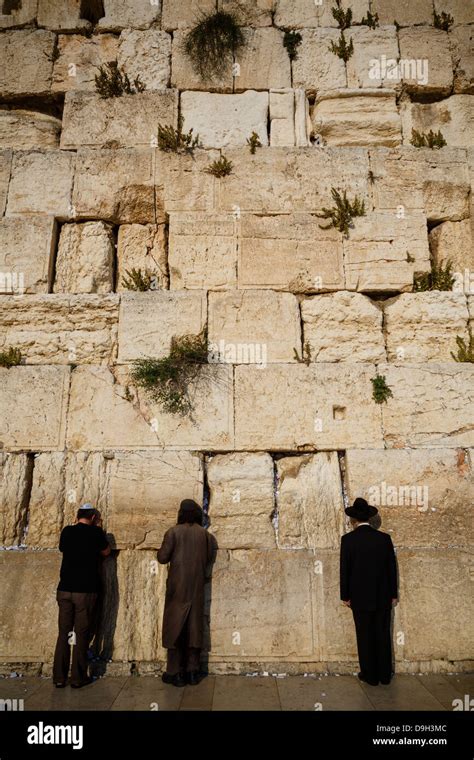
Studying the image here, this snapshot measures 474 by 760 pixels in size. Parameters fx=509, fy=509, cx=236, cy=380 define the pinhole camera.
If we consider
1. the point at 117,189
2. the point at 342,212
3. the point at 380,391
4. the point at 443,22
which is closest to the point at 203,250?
the point at 117,189

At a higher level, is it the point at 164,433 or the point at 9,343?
the point at 9,343

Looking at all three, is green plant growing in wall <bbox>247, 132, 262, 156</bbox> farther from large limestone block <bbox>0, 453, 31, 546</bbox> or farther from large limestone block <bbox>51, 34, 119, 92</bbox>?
large limestone block <bbox>0, 453, 31, 546</bbox>

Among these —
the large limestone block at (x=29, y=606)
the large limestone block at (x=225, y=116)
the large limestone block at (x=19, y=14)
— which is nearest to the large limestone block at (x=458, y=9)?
the large limestone block at (x=225, y=116)

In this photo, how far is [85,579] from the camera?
4.52m

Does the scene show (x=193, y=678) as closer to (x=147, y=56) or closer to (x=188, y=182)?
(x=188, y=182)

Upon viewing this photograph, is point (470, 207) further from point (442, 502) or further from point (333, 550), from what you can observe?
point (333, 550)

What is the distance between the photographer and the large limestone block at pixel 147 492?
520 cm

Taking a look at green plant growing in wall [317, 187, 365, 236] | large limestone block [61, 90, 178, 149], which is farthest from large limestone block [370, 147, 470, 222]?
large limestone block [61, 90, 178, 149]

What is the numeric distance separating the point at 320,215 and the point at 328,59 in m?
2.54

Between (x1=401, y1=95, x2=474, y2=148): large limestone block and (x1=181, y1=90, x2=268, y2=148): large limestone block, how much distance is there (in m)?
1.96

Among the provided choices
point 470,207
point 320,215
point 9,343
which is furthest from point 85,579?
point 470,207

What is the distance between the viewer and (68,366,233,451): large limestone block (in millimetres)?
5508

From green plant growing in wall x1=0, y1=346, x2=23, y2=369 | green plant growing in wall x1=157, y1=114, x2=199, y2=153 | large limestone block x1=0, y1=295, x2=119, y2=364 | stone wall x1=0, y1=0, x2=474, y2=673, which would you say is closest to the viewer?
stone wall x1=0, y1=0, x2=474, y2=673

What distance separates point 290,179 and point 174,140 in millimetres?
1578
